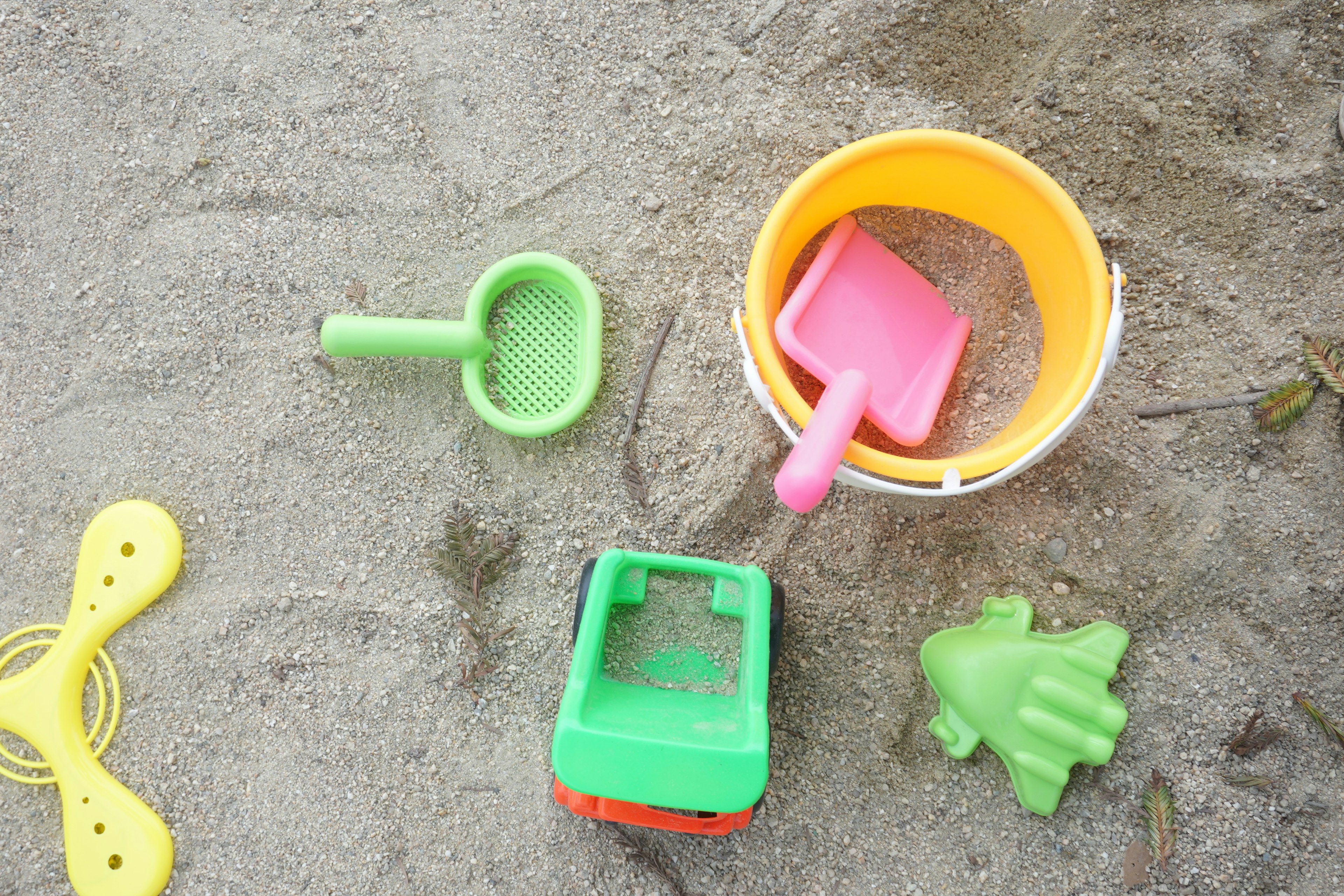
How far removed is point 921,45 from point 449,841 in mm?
1256

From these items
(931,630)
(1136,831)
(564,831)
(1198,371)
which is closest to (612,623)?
(564,831)

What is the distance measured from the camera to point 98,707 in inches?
42.3

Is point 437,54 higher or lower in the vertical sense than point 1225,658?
higher

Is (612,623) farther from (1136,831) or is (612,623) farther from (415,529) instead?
A: (1136,831)

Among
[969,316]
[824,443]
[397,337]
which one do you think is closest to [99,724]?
[397,337]

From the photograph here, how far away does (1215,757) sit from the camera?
0.96 metres

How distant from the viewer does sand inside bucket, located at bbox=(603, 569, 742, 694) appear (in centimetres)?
100

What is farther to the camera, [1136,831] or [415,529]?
[415,529]

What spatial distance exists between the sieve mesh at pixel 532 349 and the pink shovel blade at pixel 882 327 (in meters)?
0.31

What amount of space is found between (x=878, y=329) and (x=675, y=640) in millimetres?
494

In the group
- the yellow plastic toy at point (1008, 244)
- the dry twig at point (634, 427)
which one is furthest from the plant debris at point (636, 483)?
the yellow plastic toy at point (1008, 244)

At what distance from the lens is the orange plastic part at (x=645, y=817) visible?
92 centimetres

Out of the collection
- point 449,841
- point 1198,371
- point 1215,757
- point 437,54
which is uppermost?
point 437,54

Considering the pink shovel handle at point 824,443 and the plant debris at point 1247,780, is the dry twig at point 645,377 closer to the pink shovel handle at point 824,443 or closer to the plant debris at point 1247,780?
the pink shovel handle at point 824,443
